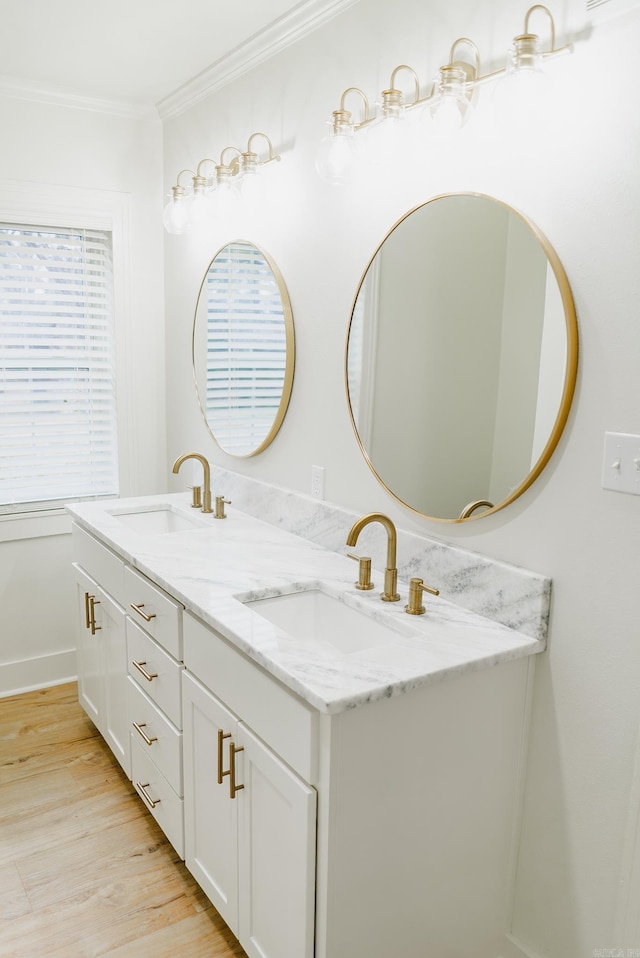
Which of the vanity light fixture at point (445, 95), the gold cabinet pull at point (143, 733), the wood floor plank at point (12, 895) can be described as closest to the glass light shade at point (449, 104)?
the vanity light fixture at point (445, 95)

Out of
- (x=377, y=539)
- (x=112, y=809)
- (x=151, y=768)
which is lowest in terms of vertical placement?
(x=112, y=809)

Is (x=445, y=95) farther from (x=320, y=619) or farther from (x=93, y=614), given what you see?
(x=93, y=614)

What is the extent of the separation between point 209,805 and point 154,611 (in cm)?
53

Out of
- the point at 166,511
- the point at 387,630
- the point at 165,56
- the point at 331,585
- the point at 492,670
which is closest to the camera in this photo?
the point at 492,670

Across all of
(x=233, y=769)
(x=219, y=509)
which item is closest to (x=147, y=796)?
(x=233, y=769)

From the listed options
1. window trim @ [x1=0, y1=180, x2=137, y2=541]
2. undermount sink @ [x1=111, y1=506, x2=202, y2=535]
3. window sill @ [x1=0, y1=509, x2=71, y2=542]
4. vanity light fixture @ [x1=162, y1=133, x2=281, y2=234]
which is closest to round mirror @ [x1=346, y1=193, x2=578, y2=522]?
vanity light fixture @ [x1=162, y1=133, x2=281, y2=234]

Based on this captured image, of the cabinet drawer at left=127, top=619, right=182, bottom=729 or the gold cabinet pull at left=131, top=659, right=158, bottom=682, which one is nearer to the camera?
the cabinet drawer at left=127, top=619, right=182, bottom=729

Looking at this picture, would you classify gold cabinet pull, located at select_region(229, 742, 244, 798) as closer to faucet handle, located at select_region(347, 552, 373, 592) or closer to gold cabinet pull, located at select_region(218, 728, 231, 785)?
gold cabinet pull, located at select_region(218, 728, 231, 785)

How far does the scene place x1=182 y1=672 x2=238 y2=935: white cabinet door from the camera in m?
1.72

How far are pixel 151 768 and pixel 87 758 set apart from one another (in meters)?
0.62

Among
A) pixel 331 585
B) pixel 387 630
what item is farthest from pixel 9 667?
pixel 387 630

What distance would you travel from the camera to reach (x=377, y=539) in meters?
2.05

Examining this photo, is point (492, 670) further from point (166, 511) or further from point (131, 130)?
point (131, 130)

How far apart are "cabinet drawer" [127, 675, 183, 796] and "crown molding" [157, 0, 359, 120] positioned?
6.74ft
